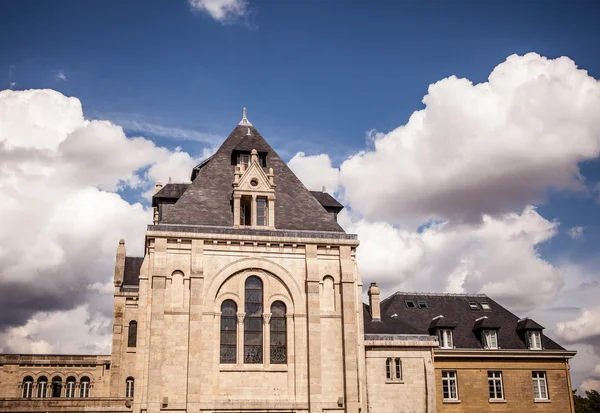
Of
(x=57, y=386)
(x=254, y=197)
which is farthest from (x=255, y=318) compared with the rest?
(x=57, y=386)

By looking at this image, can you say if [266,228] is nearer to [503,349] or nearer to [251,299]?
[251,299]

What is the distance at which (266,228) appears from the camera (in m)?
38.9

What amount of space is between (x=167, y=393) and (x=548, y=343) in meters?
27.6

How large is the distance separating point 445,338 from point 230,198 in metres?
17.7

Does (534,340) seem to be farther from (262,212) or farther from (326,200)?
(262,212)

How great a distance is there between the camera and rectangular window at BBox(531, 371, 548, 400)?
44997 millimetres

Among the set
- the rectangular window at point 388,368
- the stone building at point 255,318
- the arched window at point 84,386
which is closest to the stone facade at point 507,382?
the stone building at point 255,318

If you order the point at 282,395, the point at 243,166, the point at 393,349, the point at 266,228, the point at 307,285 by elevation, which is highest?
the point at 243,166

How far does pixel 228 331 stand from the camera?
36.6 m

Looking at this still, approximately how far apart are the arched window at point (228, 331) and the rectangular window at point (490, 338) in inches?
745

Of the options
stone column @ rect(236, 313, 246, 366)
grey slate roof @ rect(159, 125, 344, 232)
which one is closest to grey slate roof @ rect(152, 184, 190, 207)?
grey slate roof @ rect(159, 125, 344, 232)

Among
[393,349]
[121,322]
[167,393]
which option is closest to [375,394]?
[393,349]

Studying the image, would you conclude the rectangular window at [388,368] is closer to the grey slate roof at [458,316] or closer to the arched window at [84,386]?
the grey slate roof at [458,316]

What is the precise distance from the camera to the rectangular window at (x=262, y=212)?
1547 inches
